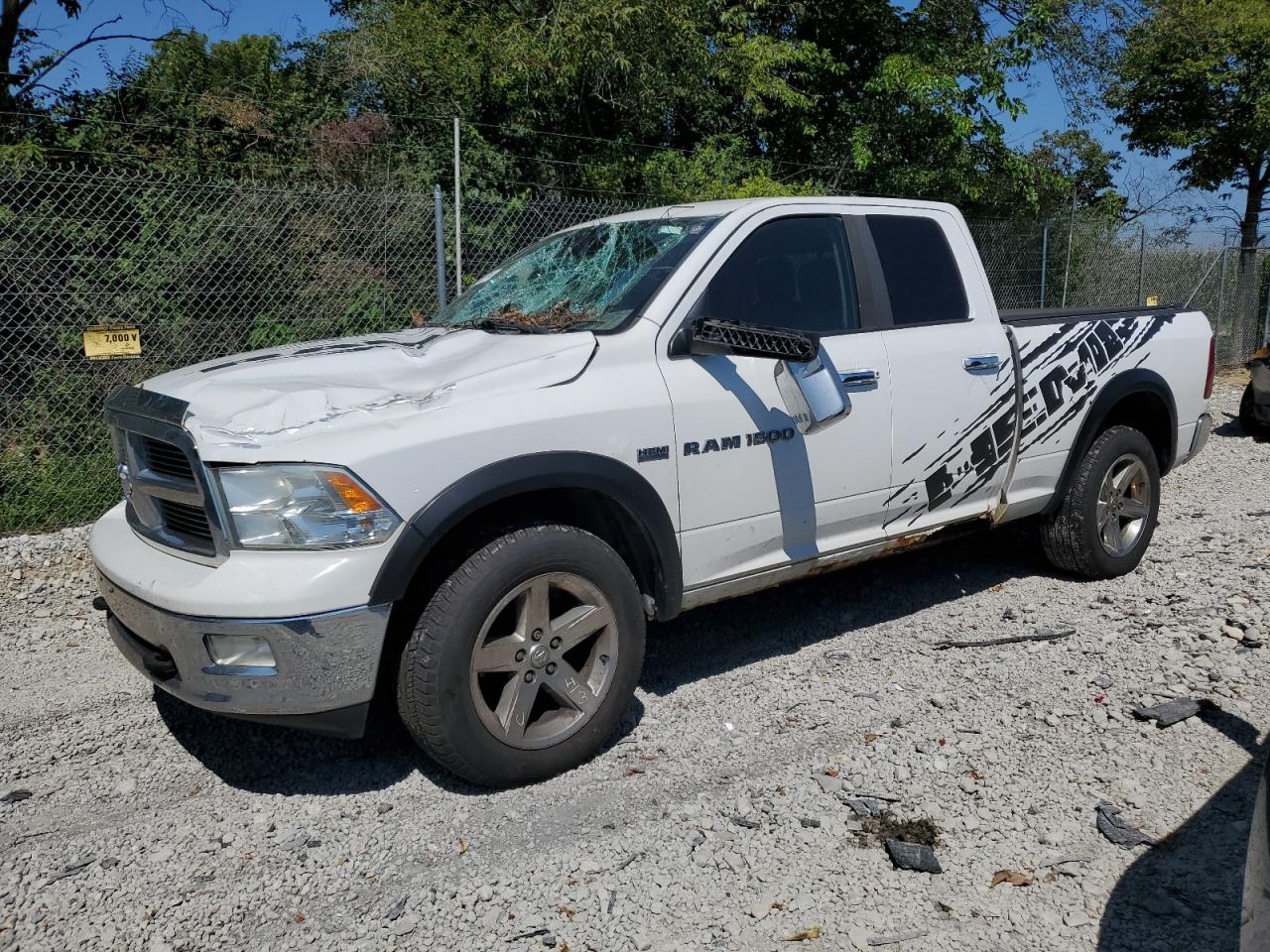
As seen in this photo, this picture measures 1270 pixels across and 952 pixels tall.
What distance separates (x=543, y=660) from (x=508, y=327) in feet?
4.33

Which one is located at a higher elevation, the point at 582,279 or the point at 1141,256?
the point at 582,279

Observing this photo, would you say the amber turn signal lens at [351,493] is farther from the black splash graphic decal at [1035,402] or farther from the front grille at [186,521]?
the black splash graphic decal at [1035,402]

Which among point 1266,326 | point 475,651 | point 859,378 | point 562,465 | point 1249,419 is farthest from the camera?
point 1266,326

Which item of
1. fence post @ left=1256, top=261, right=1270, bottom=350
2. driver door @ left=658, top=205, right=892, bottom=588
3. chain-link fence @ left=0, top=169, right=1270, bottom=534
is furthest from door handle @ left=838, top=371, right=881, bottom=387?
fence post @ left=1256, top=261, right=1270, bottom=350

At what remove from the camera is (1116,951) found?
2600 mm

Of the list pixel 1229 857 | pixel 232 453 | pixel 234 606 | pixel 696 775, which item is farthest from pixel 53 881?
pixel 1229 857

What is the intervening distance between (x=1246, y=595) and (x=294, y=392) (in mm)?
4591

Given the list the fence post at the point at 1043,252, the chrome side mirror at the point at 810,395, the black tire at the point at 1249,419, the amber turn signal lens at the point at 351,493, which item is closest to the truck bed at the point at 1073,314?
the chrome side mirror at the point at 810,395

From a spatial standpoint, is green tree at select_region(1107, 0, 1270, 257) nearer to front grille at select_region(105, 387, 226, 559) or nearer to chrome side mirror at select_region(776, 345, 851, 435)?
chrome side mirror at select_region(776, 345, 851, 435)

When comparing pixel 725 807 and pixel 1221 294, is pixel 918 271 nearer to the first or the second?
pixel 725 807

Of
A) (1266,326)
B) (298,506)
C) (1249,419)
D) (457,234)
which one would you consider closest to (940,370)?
(298,506)

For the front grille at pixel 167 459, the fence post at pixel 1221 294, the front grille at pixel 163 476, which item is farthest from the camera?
the fence post at pixel 1221 294

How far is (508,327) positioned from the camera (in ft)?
12.9

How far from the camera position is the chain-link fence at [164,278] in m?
6.52
